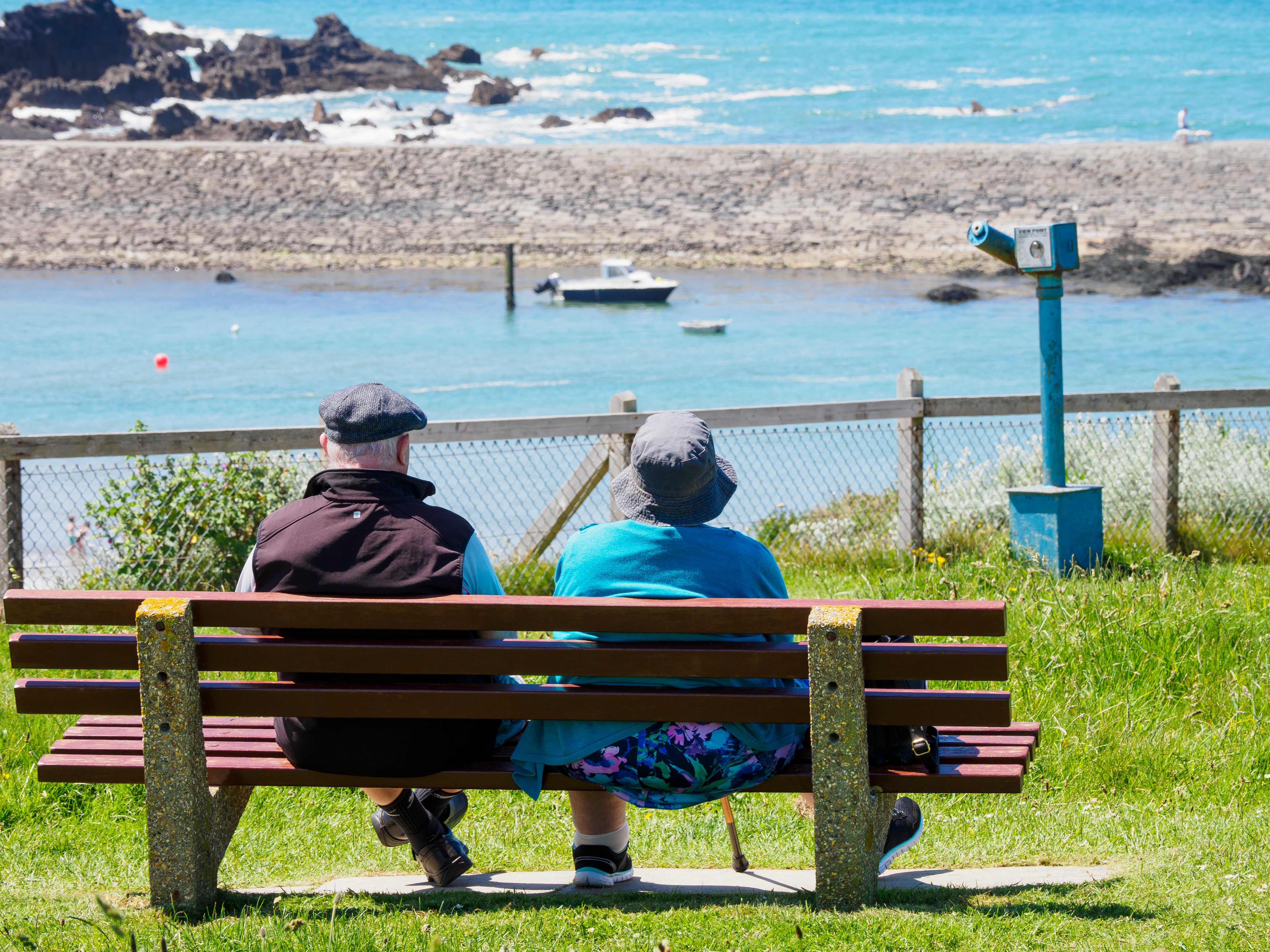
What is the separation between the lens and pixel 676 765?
2.83 meters

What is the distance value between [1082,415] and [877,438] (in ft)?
10.3

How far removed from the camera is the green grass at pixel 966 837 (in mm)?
2672

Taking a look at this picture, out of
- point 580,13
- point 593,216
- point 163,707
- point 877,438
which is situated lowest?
point 877,438

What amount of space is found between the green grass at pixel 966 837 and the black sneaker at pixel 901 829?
0.13 m

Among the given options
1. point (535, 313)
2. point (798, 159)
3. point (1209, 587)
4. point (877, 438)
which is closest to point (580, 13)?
point (798, 159)

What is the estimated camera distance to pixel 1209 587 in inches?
253

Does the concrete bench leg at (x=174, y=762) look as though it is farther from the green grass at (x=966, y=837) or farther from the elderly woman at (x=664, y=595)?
the elderly woman at (x=664, y=595)

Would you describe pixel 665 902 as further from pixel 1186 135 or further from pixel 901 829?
pixel 1186 135

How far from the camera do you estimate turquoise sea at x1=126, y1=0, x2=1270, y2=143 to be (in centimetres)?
6788

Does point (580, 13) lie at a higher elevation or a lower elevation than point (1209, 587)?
higher

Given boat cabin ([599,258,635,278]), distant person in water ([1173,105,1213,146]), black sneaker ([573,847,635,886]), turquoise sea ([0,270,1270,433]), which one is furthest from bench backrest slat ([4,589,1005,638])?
distant person in water ([1173,105,1213,146])

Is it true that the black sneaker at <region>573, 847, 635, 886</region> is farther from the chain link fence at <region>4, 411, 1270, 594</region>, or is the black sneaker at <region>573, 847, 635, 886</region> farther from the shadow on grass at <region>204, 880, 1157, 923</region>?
the chain link fence at <region>4, 411, 1270, 594</region>

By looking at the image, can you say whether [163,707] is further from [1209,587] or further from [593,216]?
[593,216]

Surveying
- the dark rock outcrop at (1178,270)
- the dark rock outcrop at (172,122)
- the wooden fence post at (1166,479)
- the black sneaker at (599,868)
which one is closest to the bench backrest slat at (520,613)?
the black sneaker at (599,868)
